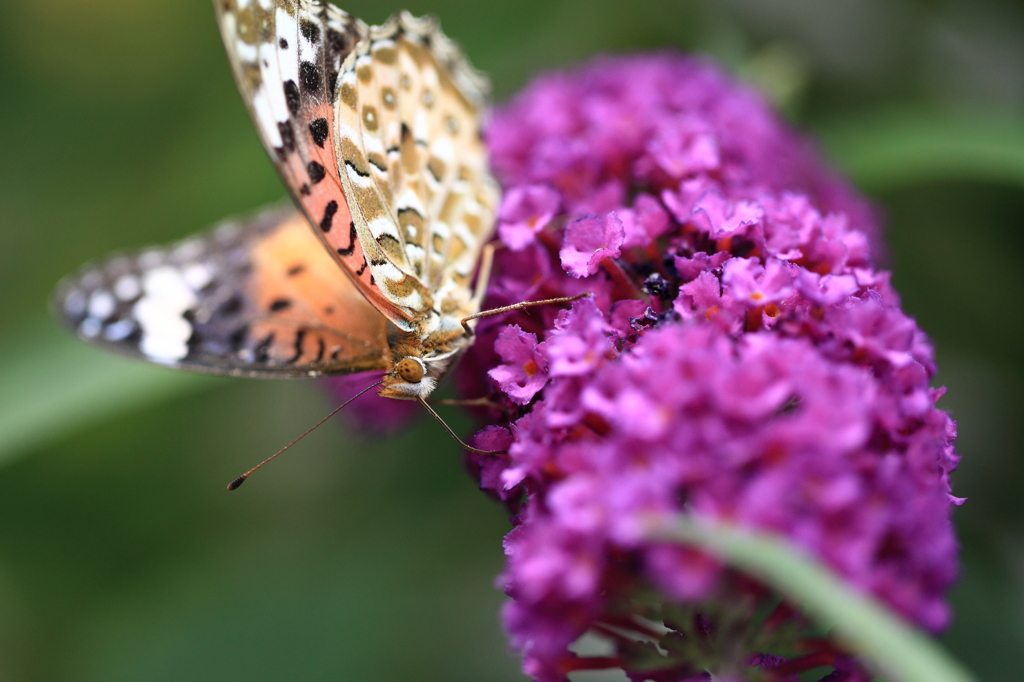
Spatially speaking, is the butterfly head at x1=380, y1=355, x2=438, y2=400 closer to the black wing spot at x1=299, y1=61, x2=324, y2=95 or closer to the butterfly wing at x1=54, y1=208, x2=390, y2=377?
the butterfly wing at x1=54, y1=208, x2=390, y2=377

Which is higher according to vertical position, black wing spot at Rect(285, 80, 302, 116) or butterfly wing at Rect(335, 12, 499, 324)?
butterfly wing at Rect(335, 12, 499, 324)

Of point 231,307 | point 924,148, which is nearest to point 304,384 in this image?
point 231,307

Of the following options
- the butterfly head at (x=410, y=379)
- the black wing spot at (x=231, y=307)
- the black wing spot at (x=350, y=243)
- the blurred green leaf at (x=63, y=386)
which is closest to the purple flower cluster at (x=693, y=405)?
the butterfly head at (x=410, y=379)

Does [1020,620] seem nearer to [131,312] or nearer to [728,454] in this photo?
[728,454]

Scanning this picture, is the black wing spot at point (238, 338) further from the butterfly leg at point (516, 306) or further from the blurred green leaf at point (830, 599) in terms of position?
the blurred green leaf at point (830, 599)

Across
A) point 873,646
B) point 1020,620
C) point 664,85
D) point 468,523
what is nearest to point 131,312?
point 468,523

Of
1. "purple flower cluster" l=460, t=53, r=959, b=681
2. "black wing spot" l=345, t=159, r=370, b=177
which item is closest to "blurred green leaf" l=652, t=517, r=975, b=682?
"purple flower cluster" l=460, t=53, r=959, b=681

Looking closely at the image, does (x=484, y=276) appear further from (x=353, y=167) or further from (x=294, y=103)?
(x=294, y=103)
